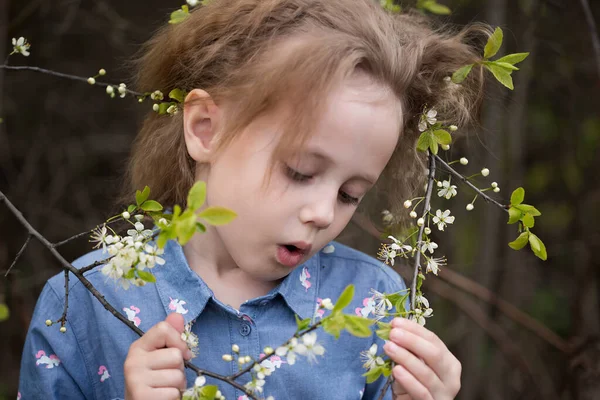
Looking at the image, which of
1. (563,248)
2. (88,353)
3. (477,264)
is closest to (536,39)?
(477,264)

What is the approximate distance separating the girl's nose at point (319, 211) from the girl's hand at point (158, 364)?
0.89 feet

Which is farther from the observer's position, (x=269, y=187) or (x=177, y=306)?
(x=177, y=306)

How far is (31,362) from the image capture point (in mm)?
1411

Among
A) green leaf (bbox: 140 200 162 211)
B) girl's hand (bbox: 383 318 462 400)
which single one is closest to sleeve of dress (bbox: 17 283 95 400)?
green leaf (bbox: 140 200 162 211)

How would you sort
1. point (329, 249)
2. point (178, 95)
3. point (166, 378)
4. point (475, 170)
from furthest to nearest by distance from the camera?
point (475, 170) → point (329, 249) → point (178, 95) → point (166, 378)

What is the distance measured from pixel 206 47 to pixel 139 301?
52 cm

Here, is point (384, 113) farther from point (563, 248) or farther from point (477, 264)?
point (563, 248)

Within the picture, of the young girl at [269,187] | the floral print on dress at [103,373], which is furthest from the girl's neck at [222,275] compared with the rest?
the floral print on dress at [103,373]

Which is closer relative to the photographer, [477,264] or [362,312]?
[362,312]

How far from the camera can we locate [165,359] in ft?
3.67

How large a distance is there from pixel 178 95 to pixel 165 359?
0.55 metres

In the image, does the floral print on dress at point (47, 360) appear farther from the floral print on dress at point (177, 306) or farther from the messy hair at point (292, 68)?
the messy hair at point (292, 68)

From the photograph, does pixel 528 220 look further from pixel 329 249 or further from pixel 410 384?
pixel 329 249

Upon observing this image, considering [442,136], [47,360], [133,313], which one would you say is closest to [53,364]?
[47,360]
